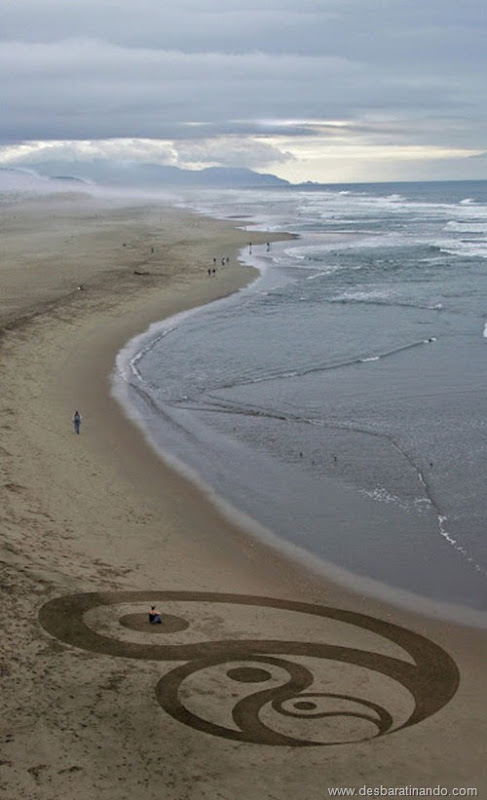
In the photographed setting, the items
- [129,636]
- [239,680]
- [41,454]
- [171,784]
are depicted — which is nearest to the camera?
[171,784]

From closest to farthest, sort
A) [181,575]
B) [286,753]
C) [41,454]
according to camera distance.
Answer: [286,753] → [181,575] → [41,454]

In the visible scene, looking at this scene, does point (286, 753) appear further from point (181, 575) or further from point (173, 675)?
point (181, 575)

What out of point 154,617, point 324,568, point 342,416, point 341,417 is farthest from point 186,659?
point 342,416

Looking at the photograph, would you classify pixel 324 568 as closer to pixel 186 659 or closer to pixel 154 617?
pixel 154 617

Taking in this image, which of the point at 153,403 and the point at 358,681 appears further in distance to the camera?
the point at 153,403

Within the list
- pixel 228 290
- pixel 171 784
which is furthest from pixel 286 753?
pixel 228 290

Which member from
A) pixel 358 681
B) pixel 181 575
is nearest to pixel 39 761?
pixel 358 681
